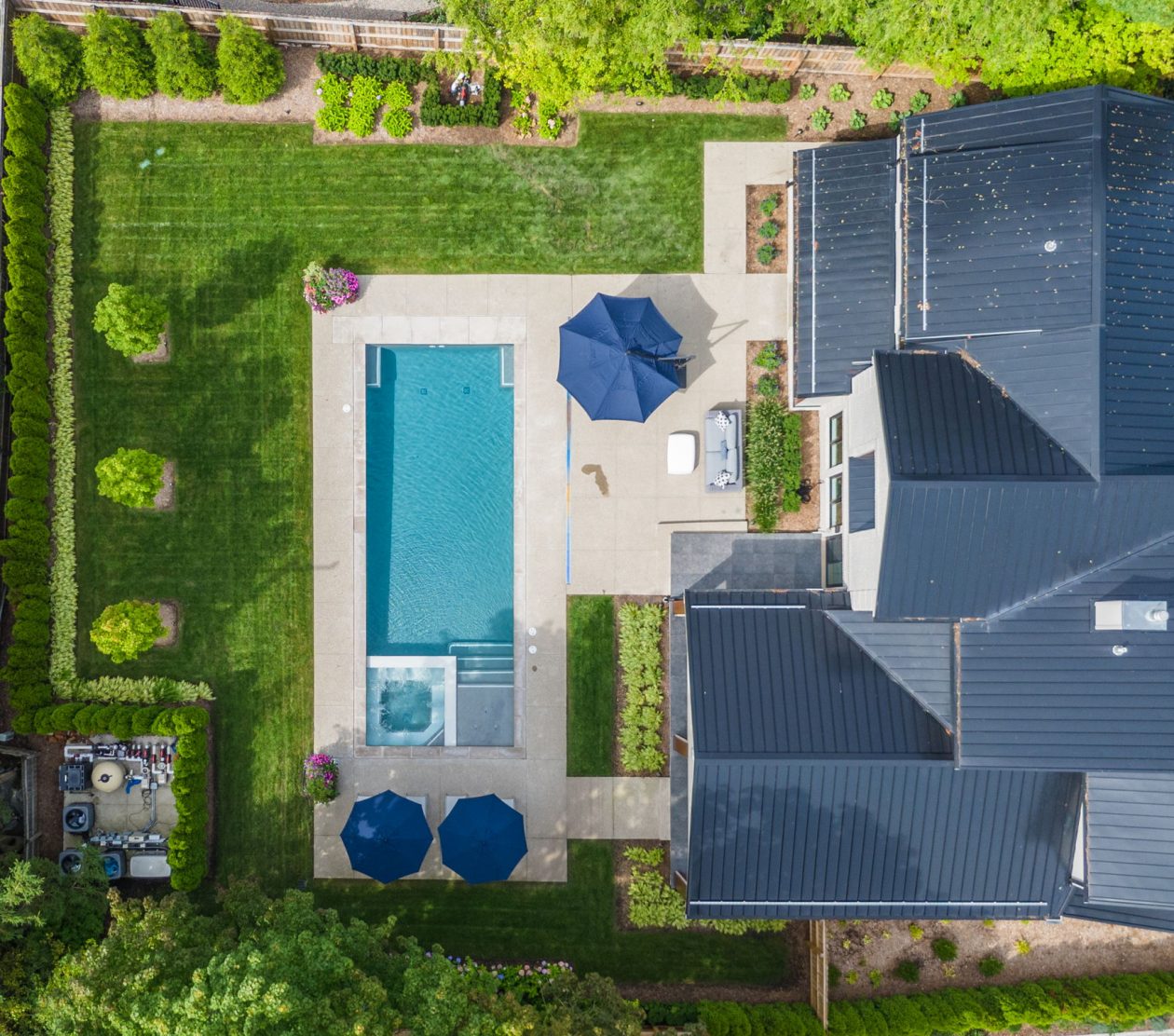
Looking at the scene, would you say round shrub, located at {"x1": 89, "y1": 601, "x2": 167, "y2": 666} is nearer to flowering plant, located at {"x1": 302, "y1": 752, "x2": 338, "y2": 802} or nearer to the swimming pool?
flowering plant, located at {"x1": 302, "y1": 752, "x2": 338, "y2": 802}

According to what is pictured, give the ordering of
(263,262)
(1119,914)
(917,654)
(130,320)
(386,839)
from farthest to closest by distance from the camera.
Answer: (263,262), (386,839), (130,320), (1119,914), (917,654)

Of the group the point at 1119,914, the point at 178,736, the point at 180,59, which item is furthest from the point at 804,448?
the point at 180,59

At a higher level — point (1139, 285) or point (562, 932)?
point (1139, 285)

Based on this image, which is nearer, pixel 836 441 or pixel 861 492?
pixel 861 492

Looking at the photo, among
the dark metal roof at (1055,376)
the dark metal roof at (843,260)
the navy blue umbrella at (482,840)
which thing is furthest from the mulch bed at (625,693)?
the dark metal roof at (1055,376)

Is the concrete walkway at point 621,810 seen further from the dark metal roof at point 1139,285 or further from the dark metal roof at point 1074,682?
the dark metal roof at point 1139,285

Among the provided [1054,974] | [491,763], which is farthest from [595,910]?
[1054,974]

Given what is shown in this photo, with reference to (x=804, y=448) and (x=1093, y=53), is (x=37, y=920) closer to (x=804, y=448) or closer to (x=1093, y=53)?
(x=804, y=448)

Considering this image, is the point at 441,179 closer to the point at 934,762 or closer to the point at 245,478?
the point at 245,478
